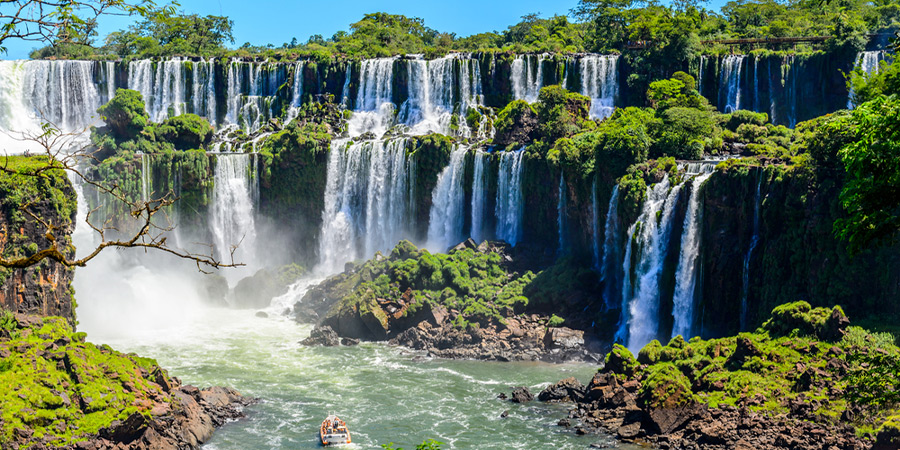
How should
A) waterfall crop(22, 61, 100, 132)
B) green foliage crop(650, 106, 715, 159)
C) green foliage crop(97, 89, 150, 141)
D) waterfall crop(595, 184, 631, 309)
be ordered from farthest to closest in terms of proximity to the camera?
waterfall crop(22, 61, 100, 132), green foliage crop(97, 89, 150, 141), green foliage crop(650, 106, 715, 159), waterfall crop(595, 184, 631, 309)

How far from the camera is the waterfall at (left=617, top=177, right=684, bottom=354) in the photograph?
130ft

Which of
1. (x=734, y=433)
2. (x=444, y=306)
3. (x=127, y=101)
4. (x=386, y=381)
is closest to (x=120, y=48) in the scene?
(x=127, y=101)

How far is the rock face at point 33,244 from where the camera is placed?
32.8m

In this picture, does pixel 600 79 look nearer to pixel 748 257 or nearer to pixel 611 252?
pixel 611 252

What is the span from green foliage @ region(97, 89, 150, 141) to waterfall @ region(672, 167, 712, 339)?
38.0 metres

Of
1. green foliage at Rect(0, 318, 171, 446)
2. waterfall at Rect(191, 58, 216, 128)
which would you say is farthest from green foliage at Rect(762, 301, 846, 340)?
waterfall at Rect(191, 58, 216, 128)

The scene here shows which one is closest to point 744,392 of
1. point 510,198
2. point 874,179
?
point 874,179

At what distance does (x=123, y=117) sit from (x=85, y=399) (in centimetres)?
3669

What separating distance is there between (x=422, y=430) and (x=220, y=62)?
4441cm

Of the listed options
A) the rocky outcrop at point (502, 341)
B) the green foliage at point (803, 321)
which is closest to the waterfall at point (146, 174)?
the rocky outcrop at point (502, 341)

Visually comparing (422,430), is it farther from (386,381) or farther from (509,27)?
(509,27)

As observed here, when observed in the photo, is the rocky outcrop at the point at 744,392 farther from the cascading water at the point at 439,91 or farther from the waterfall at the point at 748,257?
the cascading water at the point at 439,91

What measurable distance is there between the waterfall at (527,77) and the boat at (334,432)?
124ft

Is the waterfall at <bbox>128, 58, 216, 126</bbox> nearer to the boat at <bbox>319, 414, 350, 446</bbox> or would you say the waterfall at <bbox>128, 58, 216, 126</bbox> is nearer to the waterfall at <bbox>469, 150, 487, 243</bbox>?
the waterfall at <bbox>469, 150, 487, 243</bbox>
